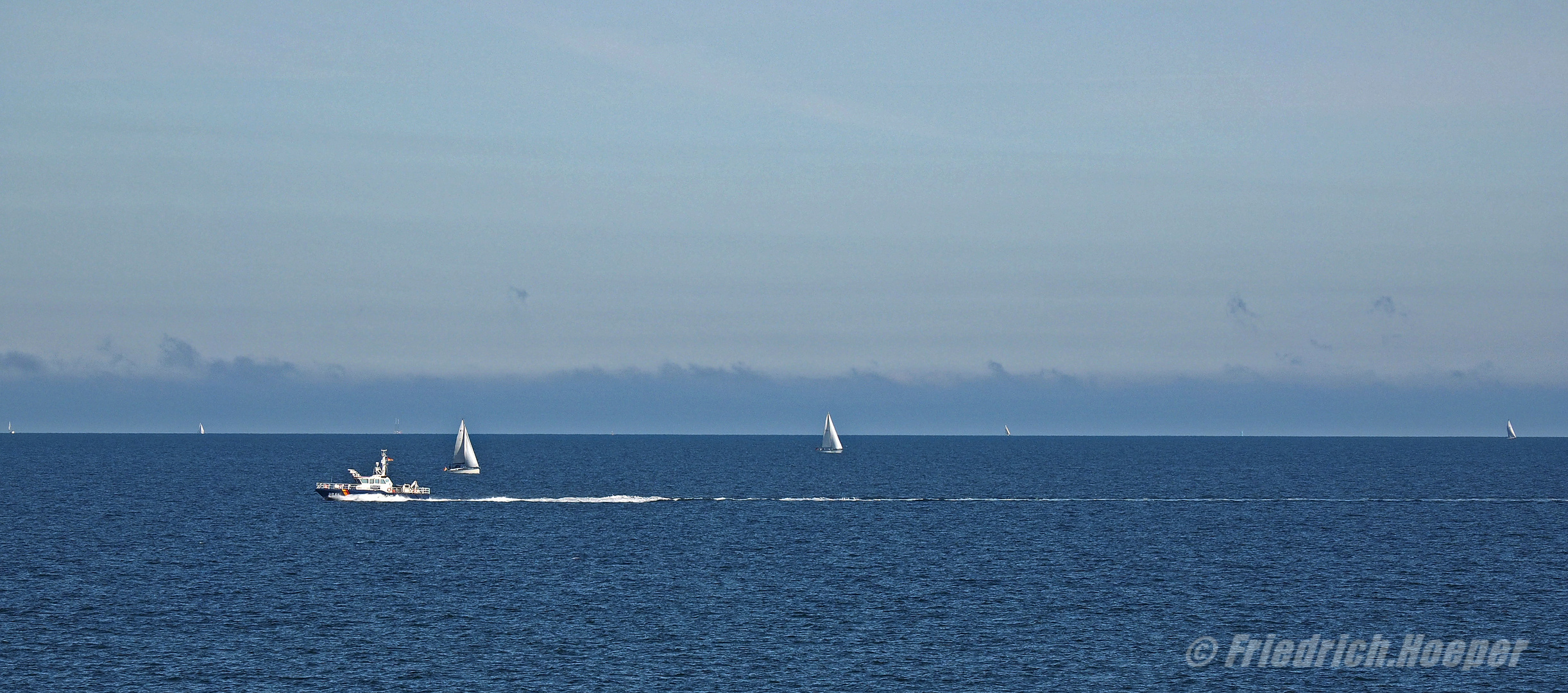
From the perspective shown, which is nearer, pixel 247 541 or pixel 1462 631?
pixel 1462 631

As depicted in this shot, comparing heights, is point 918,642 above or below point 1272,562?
below

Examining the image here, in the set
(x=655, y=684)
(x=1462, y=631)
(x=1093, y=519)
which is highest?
(x=1093, y=519)

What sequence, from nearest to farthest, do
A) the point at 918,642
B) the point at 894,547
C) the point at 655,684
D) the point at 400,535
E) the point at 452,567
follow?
the point at 655,684, the point at 918,642, the point at 452,567, the point at 894,547, the point at 400,535

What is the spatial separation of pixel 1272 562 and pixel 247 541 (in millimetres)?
111892

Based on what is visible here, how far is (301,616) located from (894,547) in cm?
6849

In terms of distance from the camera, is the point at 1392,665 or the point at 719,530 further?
the point at 719,530

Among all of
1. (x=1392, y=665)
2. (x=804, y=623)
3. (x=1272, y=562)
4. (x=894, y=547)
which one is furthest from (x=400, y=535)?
(x=1392, y=665)

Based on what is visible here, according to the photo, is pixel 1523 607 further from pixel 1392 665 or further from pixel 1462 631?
pixel 1392 665

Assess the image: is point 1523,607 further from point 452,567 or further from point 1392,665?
point 452,567

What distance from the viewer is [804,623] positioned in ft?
340

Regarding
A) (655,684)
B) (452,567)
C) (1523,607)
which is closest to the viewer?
(655,684)

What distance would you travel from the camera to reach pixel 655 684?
279ft

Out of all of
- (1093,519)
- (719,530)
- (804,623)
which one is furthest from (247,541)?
(1093,519)

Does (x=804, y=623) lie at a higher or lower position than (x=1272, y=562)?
lower
